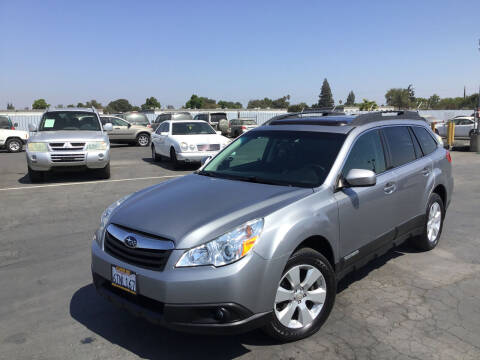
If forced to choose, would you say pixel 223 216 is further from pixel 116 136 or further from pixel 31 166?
pixel 116 136

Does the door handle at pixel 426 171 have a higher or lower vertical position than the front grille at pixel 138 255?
higher

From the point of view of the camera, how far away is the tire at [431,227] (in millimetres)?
5039

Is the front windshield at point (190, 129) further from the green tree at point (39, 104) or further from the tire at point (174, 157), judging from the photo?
the green tree at point (39, 104)

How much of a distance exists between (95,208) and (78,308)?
13.3ft

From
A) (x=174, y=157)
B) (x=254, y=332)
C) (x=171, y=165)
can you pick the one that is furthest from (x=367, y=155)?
(x=171, y=165)

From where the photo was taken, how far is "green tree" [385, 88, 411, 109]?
9258 centimetres

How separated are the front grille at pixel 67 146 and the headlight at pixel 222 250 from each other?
8023 millimetres

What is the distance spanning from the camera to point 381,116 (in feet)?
15.2

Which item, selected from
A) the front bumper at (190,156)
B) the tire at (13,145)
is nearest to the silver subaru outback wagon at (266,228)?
the front bumper at (190,156)

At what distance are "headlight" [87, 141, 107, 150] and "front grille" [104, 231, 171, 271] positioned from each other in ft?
24.1

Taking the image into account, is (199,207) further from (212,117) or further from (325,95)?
(325,95)

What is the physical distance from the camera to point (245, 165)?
4.26 meters

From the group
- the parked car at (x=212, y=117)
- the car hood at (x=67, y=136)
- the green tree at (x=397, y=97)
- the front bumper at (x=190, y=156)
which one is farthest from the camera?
the green tree at (x=397, y=97)

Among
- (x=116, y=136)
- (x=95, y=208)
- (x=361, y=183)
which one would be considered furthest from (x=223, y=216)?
(x=116, y=136)
